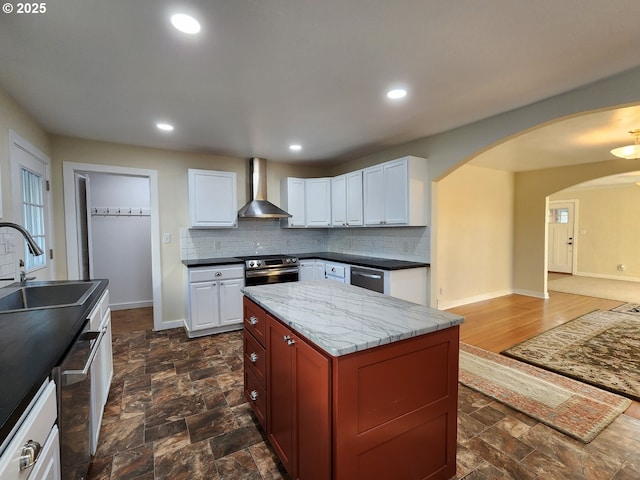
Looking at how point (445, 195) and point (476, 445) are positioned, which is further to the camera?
point (445, 195)

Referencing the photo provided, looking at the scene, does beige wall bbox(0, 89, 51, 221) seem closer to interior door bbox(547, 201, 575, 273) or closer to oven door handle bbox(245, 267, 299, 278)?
oven door handle bbox(245, 267, 299, 278)

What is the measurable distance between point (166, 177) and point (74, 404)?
10.9ft

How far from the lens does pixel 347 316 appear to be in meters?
1.51

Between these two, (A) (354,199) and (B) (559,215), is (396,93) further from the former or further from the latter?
(B) (559,215)

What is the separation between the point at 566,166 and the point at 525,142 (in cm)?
224

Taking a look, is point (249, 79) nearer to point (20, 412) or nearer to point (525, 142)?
point (20, 412)

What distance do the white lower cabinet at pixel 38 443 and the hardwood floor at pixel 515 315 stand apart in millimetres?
3537

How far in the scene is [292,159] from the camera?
4.65 meters

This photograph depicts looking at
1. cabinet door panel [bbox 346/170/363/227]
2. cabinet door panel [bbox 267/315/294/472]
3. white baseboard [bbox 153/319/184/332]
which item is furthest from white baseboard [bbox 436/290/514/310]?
white baseboard [bbox 153/319/184/332]

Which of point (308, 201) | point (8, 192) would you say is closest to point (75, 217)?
point (8, 192)

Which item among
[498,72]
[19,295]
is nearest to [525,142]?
[498,72]

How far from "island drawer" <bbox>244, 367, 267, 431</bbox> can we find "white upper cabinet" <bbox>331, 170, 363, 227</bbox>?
8.30 feet

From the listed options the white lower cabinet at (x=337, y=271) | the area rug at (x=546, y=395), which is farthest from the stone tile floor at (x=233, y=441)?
the white lower cabinet at (x=337, y=271)

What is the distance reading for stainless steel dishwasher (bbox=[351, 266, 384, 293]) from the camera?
335cm
